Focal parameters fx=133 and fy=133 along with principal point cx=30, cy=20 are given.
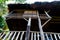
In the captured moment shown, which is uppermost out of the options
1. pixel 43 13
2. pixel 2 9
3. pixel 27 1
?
pixel 27 1

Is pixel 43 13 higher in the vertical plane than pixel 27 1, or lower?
lower

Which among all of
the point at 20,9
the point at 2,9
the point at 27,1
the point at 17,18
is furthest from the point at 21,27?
the point at 2,9

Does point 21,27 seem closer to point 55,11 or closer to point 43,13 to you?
point 43,13

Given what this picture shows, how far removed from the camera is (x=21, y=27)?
4.81 metres

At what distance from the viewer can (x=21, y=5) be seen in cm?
505

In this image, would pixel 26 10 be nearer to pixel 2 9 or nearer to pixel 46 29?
pixel 46 29

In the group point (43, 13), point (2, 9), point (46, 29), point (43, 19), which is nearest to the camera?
point (43, 19)

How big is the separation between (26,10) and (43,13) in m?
0.66

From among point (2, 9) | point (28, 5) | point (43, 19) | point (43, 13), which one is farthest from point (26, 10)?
point (2, 9)

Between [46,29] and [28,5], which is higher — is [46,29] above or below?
A: below

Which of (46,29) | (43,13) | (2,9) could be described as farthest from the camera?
(2,9)

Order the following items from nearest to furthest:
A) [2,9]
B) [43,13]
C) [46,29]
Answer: [46,29]
[43,13]
[2,9]

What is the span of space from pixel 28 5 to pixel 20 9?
0.41 meters

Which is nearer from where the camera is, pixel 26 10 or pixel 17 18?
pixel 17 18
